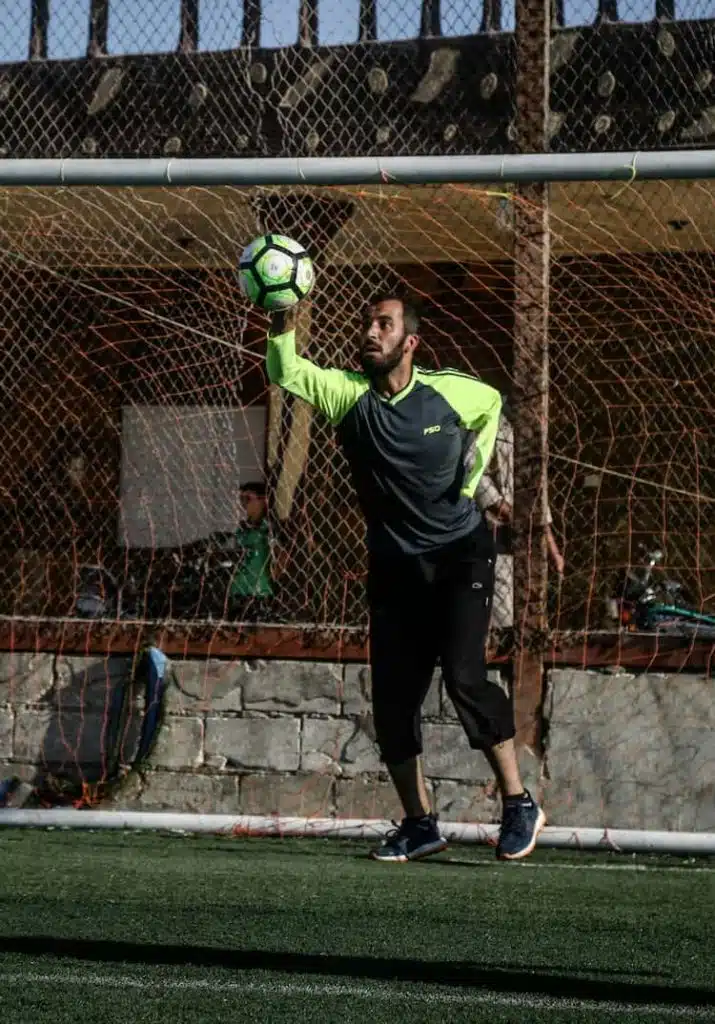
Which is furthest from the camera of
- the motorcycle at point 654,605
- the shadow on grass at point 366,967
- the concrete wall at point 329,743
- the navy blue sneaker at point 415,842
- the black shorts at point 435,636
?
the motorcycle at point 654,605

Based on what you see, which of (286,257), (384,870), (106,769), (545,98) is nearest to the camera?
(286,257)

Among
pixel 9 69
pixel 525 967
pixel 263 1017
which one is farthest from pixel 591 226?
pixel 263 1017

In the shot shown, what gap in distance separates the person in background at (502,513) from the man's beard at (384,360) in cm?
257

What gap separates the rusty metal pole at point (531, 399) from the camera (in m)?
8.91

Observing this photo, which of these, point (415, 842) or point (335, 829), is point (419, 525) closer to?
point (415, 842)

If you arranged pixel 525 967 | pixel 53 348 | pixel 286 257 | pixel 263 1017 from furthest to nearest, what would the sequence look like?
pixel 53 348, pixel 286 257, pixel 525 967, pixel 263 1017

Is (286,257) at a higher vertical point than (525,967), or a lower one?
higher

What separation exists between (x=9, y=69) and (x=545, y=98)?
412 centimetres

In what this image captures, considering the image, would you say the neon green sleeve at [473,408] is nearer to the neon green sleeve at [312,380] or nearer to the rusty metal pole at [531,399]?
the neon green sleeve at [312,380]

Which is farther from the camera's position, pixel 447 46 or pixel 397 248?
pixel 447 46

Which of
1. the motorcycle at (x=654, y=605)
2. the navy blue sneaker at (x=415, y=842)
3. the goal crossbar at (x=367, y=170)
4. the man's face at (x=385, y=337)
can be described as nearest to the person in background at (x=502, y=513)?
the motorcycle at (x=654, y=605)

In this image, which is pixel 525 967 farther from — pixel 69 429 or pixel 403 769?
pixel 69 429

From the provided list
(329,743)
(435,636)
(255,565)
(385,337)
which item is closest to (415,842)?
(435,636)

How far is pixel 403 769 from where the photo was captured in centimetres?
669
